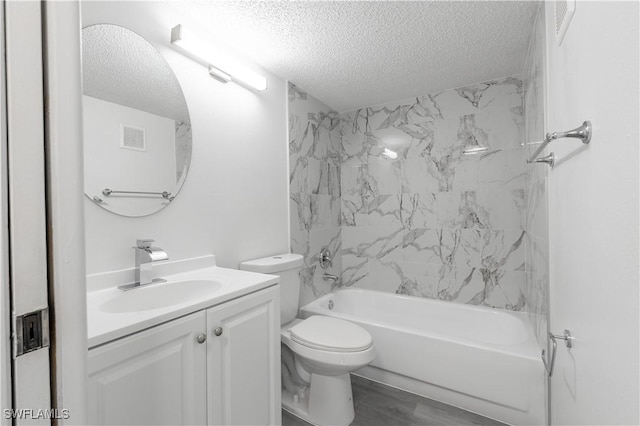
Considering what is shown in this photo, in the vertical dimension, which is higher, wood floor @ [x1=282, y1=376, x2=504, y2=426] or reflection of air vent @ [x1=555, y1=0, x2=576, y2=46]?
reflection of air vent @ [x1=555, y1=0, x2=576, y2=46]

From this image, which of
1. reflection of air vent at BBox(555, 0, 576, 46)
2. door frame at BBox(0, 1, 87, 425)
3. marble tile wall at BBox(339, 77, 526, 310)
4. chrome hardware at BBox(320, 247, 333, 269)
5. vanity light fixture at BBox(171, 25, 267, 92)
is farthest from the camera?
chrome hardware at BBox(320, 247, 333, 269)

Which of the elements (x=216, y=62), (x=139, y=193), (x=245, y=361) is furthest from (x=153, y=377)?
(x=216, y=62)

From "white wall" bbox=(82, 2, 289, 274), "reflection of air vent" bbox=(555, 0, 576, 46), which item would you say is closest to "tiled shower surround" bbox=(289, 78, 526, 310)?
"white wall" bbox=(82, 2, 289, 274)

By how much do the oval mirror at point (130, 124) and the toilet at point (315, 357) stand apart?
73cm

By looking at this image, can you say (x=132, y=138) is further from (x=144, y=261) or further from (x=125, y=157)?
(x=144, y=261)

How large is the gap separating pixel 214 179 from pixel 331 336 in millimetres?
1189

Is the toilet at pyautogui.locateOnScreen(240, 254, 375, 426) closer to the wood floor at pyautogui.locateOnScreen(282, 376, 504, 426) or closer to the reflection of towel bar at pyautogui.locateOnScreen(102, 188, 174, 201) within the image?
the wood floor at pyautogui.locateOnScreen(282, 376, 504, 426)

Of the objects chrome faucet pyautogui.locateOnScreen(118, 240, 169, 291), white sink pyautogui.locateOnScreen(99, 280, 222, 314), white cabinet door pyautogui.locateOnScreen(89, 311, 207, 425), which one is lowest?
white cabinet door pyautogui.locateOnScreen(89, 311, 207, 425)

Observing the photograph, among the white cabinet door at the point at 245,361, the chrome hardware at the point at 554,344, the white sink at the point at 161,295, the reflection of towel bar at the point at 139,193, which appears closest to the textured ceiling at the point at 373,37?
the reflection of towel bar at the point at 139,193

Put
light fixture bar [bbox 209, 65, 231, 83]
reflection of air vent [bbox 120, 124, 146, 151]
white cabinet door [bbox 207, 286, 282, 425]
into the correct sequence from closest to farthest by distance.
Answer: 1. white cabinet door [bbox 207, 286, 282, 425]
2. reflection of air vent [bbox 120, 124, 146, 151]
3. light fixture bar [bbox 209, 65, 231, 83]

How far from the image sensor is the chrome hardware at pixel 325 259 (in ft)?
8.84

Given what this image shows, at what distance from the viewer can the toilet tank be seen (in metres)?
1.79

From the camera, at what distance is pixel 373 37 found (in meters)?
1.74

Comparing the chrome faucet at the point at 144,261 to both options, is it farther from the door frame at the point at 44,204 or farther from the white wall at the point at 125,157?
the door frame at the point at 44,204
